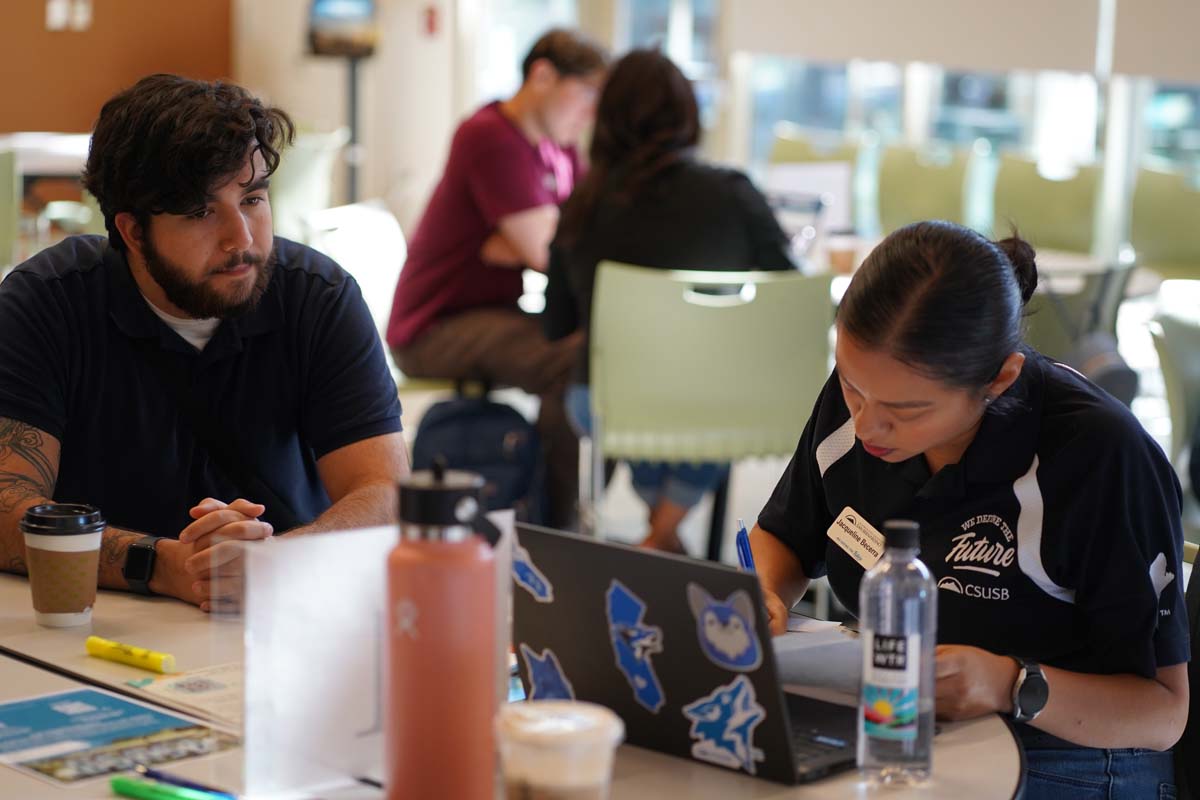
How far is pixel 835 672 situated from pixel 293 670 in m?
0.50

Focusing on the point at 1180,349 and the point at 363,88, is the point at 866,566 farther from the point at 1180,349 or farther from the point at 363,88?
the point at 363,88

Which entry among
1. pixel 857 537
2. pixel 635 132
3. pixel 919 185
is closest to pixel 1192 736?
pixel 857 537

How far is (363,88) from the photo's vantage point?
885 centimetres

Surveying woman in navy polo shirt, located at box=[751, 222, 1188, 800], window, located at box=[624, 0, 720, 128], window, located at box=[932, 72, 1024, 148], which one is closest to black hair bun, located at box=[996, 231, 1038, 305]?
woman in navy polo shirt, located at box=[751, 222, 1188, 800]

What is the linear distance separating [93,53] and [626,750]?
8402 millimetres

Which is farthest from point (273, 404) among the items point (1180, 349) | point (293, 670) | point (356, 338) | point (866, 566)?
point (1180, 349)

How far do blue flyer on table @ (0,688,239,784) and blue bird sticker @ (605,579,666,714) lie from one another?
0.33m

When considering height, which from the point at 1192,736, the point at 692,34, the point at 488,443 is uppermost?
the point at 692,34

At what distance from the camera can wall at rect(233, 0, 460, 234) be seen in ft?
28.4

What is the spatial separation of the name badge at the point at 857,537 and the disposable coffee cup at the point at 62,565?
0.79m

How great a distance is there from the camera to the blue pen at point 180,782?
1.22 metres

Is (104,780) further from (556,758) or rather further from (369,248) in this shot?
(369,248)

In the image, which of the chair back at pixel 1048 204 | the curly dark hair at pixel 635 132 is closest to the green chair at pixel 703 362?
A: the curly dark hair at pixel 635 132

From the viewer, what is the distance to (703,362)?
146 inches
